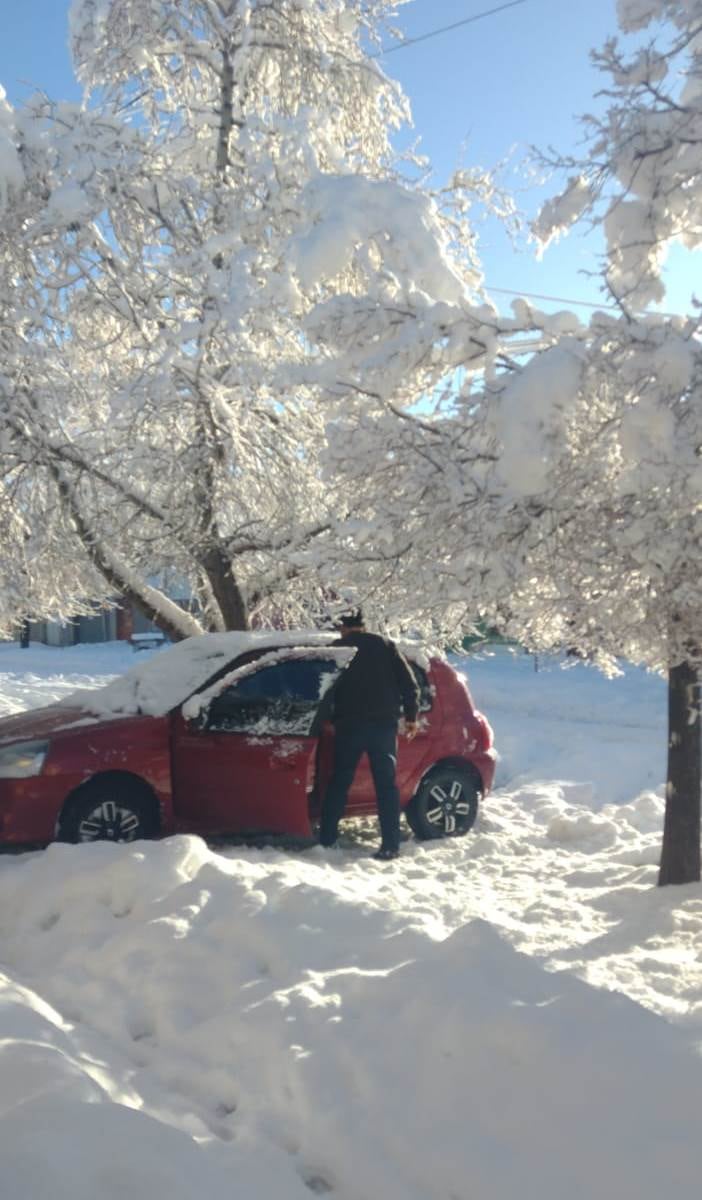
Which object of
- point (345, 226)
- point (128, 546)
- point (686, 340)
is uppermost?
point (345, 226)

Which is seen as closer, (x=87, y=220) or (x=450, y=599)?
(x=450, y=599)

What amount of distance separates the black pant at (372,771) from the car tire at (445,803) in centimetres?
72

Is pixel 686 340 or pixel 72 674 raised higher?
pixel 686 340

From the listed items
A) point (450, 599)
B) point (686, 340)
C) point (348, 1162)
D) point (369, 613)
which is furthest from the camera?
point (369, 613)

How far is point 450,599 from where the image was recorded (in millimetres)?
5137

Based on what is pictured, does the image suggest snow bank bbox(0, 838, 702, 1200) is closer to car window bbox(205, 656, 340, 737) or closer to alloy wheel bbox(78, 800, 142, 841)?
alloy wheel bbox(78, 800, 142, 841)

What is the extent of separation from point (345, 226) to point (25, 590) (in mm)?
4662

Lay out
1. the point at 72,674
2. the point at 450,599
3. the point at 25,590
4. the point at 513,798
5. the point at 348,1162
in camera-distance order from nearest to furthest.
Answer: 1. the point at 348,1162
2. the point at 450,599
3. the point at 25,590
4. the point at 513,798
5. the point at 72,674

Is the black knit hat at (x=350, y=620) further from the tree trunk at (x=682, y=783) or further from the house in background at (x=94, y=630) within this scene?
the house in background at (x=94, y=630)

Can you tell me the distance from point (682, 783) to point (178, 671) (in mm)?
3646

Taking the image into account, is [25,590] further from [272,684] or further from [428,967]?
[428,967]

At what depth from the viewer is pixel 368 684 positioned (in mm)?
6988

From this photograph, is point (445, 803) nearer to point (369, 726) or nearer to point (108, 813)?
point (369, 726)

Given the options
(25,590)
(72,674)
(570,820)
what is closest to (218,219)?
(25,590)
